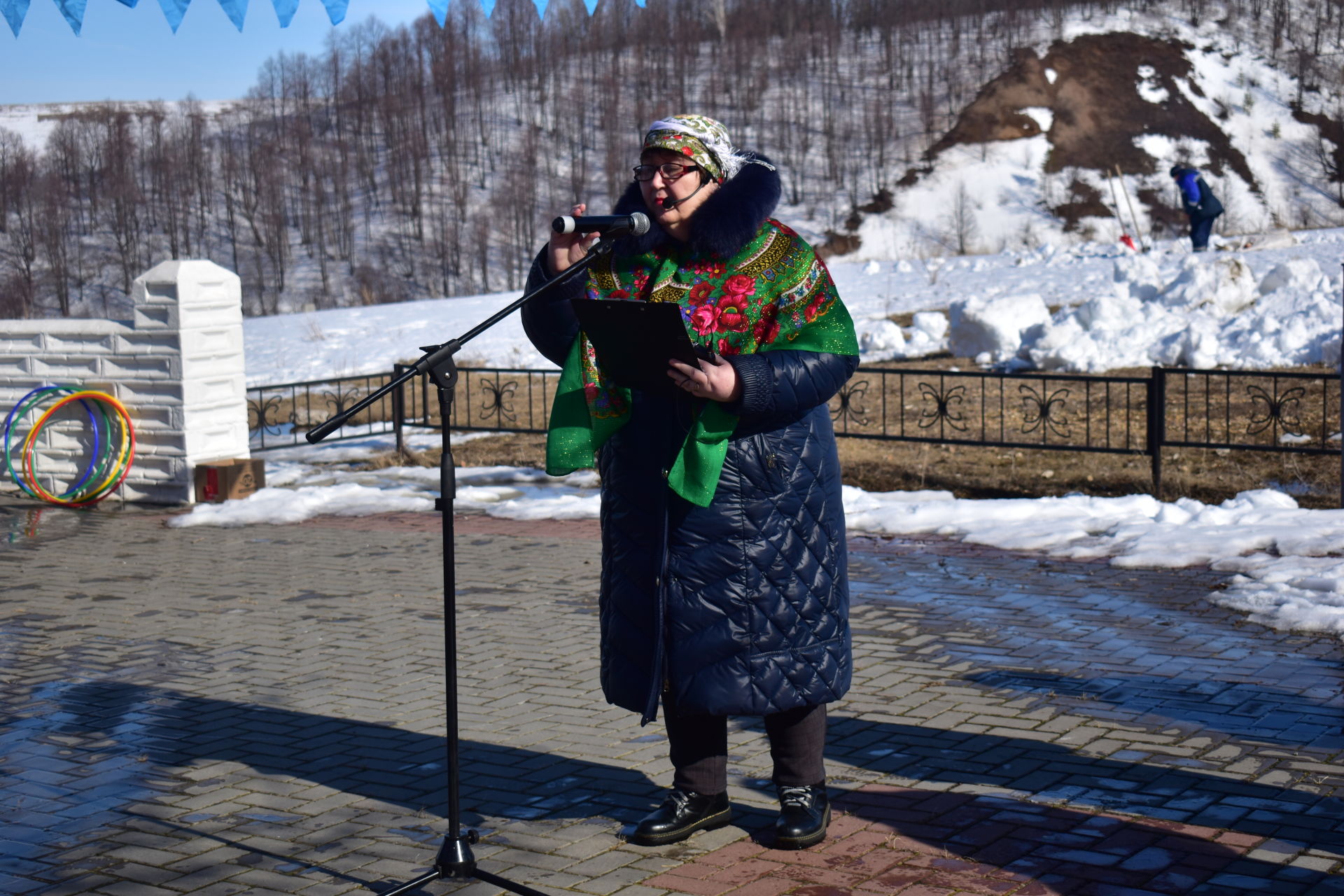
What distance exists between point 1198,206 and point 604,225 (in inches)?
907

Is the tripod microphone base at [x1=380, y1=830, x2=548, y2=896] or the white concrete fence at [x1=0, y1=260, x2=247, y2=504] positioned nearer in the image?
the tripod microphone base at [x1=380, y1=830, x2=548, y2=896]

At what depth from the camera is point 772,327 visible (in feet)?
12.0

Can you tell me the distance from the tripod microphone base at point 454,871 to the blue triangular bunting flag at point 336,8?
346cm

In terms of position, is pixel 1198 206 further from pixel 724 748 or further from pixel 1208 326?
pixel 724 748

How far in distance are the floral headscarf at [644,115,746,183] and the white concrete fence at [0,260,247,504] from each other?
7.85m

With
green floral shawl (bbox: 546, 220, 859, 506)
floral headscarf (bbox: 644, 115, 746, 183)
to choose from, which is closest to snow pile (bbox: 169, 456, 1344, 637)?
green floral shawl (bbox: 546, 220, 859, 506)

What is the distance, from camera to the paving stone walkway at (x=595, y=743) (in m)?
3.70

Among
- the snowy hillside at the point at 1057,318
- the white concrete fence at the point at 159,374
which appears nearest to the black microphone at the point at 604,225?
the white concrete fence at the point at 159,374

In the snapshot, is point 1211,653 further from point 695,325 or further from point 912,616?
point 695,325

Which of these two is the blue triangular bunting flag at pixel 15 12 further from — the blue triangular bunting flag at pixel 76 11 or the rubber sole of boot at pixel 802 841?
the rubber sole of boot at pixel 802 841

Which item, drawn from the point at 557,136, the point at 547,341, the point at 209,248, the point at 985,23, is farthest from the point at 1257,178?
the point at 547,341

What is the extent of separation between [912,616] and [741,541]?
3.40 metres

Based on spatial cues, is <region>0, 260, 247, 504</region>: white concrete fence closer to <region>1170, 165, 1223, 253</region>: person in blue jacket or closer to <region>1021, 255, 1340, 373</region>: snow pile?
<region>1021, 255, 1340, 373</region>: snow pile

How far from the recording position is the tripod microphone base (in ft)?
11.2
